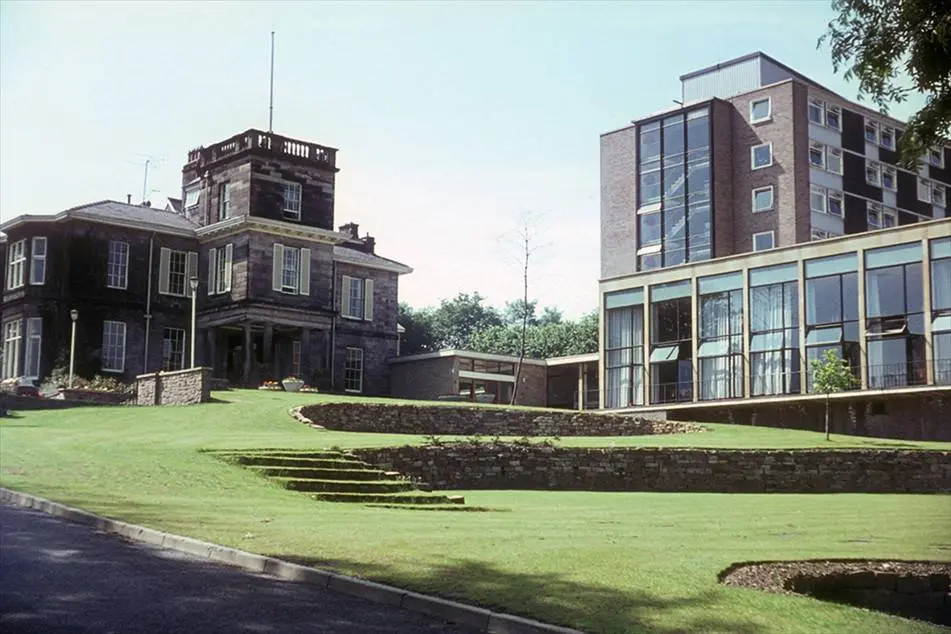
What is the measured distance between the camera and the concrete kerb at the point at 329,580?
9734mm

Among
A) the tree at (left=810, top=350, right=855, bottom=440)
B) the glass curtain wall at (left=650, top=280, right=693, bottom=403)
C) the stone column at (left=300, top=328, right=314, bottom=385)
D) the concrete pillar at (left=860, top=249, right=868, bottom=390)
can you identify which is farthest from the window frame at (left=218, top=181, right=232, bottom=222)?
the concrete pillar at (left=860, top=249, right=868, bottom=390)

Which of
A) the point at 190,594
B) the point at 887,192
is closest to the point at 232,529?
the point at 190,594

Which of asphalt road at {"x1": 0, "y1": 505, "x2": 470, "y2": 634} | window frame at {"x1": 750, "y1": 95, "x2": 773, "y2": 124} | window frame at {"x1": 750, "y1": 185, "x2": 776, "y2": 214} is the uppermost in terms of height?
window frame at {"x1": 750, "y1": 95, "x2": 773, "y2": 124}

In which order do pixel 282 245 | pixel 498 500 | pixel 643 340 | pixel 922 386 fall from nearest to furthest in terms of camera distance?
pixel 498 500 → pixel 922 386 → pixel 282 245 → pixel 643 340

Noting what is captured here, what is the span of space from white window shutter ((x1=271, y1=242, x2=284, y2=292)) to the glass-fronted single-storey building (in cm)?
1654

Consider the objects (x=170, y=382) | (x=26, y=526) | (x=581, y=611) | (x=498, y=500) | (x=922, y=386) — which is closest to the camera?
(x=581, y=611)

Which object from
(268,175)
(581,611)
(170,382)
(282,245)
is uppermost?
(268,175)

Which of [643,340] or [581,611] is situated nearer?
[581,611]

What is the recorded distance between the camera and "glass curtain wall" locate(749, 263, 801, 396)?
4838cm

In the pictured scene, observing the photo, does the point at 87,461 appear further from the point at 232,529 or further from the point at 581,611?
the point at 581,611

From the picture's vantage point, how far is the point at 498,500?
78.5 feet

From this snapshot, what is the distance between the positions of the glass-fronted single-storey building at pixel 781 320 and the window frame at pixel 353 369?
1219cm

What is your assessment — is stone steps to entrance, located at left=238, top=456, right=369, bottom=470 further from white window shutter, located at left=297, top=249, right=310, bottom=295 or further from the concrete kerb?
white window shutter, located at left=297, top=249, right=310, bottom=295

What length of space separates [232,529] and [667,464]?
59.0 ft
